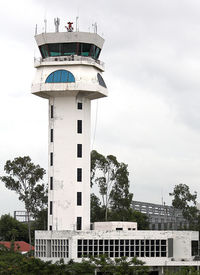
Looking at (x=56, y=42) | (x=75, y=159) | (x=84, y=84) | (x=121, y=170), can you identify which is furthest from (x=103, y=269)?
(x=121, y=170)

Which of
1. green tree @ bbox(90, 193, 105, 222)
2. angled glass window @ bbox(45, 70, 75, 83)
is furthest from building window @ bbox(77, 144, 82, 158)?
green tree @ bbox(90, 193, 105, 222)

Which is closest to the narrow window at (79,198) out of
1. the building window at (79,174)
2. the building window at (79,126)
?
the building window at (79,174)

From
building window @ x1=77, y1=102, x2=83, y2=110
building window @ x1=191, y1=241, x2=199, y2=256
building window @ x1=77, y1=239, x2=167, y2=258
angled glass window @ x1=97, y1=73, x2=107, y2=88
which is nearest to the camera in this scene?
building window @ x1=77, y1=239, x2=167, y2=258

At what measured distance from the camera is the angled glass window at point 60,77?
80.0 m

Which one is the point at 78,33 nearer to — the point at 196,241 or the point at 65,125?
the point at 65,125

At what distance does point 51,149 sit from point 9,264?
17.9 metres

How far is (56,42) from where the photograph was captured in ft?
267

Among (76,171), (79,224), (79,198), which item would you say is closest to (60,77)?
(76,171)

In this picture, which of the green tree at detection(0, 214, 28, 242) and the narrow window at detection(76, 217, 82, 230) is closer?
the narrow window at detection(76, 217, 82, 230)

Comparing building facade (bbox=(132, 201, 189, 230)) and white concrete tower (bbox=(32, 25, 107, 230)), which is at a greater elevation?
white concrete tower (bbox=(32, 25, 107, 230))

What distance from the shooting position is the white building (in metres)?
76.2

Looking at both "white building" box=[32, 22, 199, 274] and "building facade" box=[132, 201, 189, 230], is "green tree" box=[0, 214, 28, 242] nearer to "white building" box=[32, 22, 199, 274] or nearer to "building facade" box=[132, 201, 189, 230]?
"building facade" box=[132, 201, 189, 230]

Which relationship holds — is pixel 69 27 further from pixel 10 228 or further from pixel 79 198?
pixel 10 228

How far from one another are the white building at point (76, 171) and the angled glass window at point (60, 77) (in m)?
0.12
